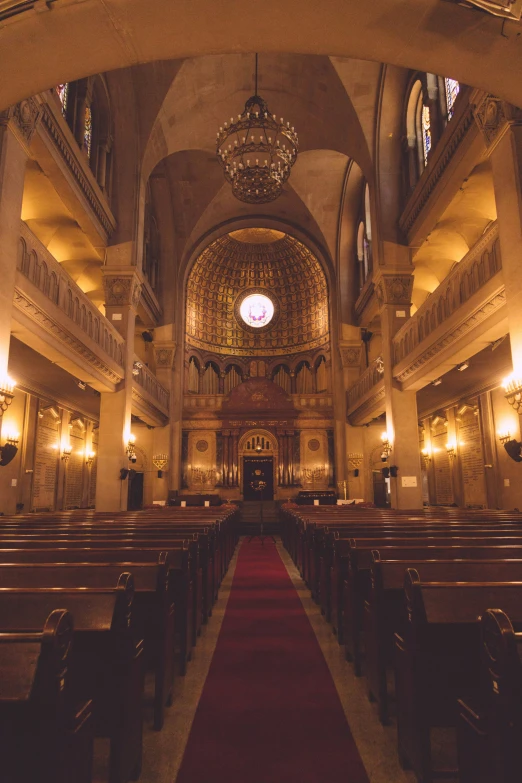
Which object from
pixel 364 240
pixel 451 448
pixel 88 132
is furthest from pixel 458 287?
pixel 364 240

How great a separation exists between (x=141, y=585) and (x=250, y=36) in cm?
530

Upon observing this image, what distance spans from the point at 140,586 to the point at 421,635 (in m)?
1.76

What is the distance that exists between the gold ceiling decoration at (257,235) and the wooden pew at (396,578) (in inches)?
949

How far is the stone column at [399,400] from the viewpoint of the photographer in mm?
13627

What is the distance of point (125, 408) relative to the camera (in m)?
14.1

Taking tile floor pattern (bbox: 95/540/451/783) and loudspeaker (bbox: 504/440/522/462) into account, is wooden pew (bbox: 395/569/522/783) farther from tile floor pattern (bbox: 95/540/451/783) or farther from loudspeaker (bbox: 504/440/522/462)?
loudspeaker (bbox: 504/440/522/462)

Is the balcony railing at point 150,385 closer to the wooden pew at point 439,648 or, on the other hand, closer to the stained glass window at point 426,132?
the stained glass window at point 426,132

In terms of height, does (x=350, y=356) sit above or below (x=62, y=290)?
above

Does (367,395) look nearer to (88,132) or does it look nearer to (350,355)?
(350,355)

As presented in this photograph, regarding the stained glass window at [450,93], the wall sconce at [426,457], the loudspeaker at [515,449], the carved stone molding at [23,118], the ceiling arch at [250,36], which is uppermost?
the stained glass window at [450,93]

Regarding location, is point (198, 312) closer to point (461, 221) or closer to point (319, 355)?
point (319, 355)

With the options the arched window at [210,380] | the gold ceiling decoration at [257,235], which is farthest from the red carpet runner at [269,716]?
the gold ceiling decoration at [257,235]

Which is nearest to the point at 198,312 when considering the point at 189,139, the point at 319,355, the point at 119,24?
the point at 319,355

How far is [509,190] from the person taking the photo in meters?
7.57
